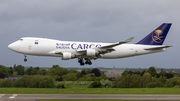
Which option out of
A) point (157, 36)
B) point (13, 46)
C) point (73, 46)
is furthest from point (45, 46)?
point (157, 36)

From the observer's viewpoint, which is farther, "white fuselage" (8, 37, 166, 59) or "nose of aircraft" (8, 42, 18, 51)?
"nose of aircraft" (8, 42, 18, 51)

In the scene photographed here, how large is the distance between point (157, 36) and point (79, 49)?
52.1 ft

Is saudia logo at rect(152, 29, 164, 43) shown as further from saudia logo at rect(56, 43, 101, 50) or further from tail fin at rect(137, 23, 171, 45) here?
saudia logo at rect(56, 43, 101, 50)

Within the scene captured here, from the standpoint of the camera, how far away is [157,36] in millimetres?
47469

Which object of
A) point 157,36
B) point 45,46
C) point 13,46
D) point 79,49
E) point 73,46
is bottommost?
point 79,49

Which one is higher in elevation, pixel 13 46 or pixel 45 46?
pixel 13 46

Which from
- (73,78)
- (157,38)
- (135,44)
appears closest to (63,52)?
(135,44)

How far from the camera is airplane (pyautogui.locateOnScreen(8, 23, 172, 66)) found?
1635 inches

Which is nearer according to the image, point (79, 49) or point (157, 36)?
point (79, 49)

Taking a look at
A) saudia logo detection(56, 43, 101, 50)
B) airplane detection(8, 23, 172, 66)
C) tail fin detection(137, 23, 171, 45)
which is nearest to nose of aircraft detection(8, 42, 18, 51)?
airplane detection(8, 23, 172, 66)

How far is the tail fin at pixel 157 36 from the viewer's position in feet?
154

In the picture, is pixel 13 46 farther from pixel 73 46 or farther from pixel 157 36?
pixel 157 36

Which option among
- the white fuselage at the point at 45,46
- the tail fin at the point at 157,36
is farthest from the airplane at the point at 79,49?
the tail fin at the point at 157,36

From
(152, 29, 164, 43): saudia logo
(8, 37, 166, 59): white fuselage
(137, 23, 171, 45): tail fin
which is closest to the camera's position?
(8, 37, 166, 59): white fuselage
